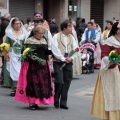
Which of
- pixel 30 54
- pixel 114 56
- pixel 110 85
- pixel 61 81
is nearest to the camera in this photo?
pixel 114 56

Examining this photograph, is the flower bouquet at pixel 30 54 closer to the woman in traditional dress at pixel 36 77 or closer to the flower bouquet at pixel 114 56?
the woman in traditional dress at pixel 36 77

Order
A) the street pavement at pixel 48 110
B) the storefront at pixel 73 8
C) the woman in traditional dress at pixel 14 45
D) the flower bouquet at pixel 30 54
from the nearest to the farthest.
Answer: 1. the street pavement at pixel 48 110
2. the flower bouquet at pixel 30 54
3. the woman in traditional dress at pixel 14 45
4. the storefront at pixel 73 8

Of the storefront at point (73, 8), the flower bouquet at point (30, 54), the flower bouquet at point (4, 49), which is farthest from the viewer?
the storefront at point (73, 8)

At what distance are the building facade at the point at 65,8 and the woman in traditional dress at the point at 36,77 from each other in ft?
41.6

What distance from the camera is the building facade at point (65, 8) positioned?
25148 mm

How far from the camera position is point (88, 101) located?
10.9m

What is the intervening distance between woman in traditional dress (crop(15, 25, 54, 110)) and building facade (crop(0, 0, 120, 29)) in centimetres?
1269

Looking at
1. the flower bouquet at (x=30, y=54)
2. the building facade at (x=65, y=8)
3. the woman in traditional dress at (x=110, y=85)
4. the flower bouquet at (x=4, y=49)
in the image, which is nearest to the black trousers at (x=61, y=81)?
the flower bouquet at (x=30, y=54)

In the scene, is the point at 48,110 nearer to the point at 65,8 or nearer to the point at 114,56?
the point at 114,56

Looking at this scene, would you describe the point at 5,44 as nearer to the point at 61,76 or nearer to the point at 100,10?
the point at 61,76

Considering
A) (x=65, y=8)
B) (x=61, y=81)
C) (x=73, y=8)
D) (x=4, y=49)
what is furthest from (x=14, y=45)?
(x=73, y=8)

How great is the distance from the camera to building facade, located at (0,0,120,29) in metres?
25.1

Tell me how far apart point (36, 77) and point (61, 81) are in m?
0.49

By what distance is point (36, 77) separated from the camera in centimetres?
954
